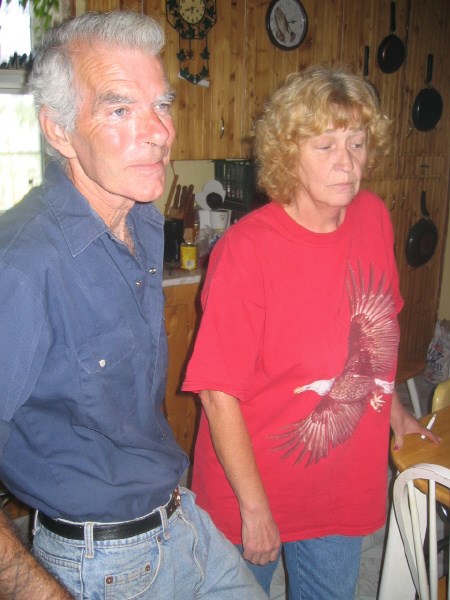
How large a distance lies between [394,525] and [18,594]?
1.01 meters

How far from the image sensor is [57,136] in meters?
0.92

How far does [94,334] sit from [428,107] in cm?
332

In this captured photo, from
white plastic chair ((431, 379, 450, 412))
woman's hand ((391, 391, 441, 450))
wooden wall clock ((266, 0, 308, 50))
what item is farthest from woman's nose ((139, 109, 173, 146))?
wooden wall clock ((266, 0, 308, 50))

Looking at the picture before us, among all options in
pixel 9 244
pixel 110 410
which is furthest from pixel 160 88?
pixel 110 410

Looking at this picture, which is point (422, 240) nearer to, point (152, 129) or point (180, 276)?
point (180, 276)

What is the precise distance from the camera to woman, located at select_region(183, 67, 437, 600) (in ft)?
3.67

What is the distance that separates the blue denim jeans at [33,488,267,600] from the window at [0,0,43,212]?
6.50 ft

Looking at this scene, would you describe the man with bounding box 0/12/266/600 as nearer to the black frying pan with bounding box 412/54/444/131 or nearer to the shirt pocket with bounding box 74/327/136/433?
the shirt pocket with bounding box 74/327/136/433

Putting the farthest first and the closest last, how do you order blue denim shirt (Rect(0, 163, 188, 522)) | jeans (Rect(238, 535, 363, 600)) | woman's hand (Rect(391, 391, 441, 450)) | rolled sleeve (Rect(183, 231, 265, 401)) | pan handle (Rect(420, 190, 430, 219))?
pan handle (Rect(420, 190, 430, 219)), woman's hand (Rect(391, 391, 441, 450)), jeans (Rect(238, 535, 363, 600)), rolled sleeve (Rect(183, 231, 265, 401)), blue denim shirt (Rect(0, 163, 188, 522))

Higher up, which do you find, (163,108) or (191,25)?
(191,25)

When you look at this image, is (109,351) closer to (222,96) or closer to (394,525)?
(394,525)

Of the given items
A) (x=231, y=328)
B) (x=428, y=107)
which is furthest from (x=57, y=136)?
(x=428, y=107)

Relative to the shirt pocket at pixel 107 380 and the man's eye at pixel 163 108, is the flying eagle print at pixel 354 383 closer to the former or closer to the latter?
the shirt pocket at pixel 107 380

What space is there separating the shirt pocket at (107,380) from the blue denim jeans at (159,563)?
196 millimetres
